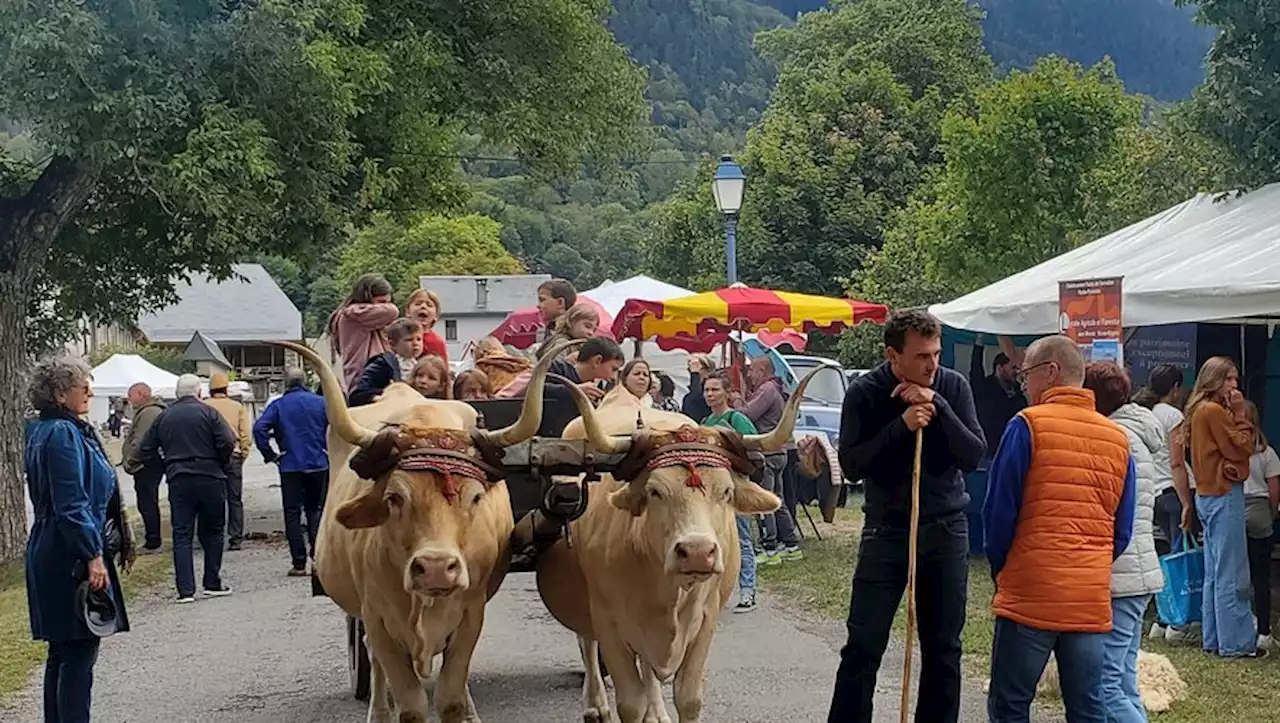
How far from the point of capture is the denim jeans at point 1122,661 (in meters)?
6.43

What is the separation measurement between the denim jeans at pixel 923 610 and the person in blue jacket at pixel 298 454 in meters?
9.06

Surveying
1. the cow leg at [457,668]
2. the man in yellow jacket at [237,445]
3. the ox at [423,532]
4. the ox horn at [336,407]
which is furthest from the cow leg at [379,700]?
the man in yellow jacket at [237,445]

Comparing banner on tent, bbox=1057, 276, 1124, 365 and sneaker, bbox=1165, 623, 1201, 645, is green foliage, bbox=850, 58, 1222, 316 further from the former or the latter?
sneaker, bbox=1165, 623, 1201, 645

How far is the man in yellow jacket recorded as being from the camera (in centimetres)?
1869

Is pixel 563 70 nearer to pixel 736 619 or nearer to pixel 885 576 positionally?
pixel 736 619

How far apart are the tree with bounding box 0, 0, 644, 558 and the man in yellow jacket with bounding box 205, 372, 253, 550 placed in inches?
65.9

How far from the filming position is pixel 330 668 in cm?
1058

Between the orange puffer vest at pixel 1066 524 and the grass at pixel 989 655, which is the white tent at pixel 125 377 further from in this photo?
the orange puffer vest at pixel 1066 524

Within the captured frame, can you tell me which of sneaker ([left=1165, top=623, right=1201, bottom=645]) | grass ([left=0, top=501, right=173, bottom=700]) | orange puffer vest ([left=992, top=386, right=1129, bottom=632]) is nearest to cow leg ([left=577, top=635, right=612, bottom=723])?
orange puffer vest ([left=992, top=386, right=1129, bottom=632])

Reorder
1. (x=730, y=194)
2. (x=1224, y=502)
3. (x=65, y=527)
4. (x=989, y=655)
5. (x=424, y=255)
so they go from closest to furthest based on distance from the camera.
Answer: (x=65, y=527) → (x=1224, y=502) → (x=989, y=655) → (x=730, y=194) → (x=424, y=255)

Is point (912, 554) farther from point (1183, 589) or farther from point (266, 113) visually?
point (266, 113)

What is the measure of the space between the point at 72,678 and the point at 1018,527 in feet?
14.8

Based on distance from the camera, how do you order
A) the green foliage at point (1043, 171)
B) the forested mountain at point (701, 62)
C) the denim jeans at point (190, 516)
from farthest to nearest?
the forested mountain at point (701, 62) → the green foliage at point (1043, 171) → the denim jeans at point (190, 516)

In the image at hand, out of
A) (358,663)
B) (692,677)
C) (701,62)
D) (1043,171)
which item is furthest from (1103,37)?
(701,62)
